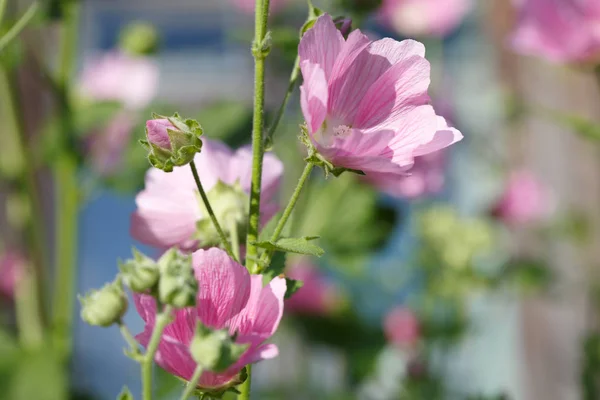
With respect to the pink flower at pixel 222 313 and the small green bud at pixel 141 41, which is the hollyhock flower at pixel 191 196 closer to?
the pink flower at pixel 222 313

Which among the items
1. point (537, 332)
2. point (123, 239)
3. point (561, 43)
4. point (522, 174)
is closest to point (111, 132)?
point (561, 43)

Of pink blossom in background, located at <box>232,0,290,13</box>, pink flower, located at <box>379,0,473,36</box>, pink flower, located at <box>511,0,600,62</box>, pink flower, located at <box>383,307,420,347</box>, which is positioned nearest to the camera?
pink flower, located at <box>511,0,600,62</box>

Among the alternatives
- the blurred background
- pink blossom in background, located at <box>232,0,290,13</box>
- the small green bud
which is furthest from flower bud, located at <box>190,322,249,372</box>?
pink blossom in background, located at <box>232,0,290,13</box>

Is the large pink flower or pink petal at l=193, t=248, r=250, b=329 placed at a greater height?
the large pink flower

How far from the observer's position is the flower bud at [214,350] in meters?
0.32

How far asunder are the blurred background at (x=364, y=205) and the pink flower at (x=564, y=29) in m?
0.01

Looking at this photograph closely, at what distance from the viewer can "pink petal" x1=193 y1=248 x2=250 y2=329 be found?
36cm

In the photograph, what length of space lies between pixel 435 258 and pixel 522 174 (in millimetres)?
305

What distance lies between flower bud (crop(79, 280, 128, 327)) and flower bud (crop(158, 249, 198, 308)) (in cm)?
3

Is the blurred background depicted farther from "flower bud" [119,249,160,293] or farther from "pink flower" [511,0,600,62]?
"flower bud" [119,249,160,293]

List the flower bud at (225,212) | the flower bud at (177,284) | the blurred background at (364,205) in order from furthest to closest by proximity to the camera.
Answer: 1. the blurred background at (364,205)
2. the flower bud at (225,212)
3. the flower bud at (177,284)

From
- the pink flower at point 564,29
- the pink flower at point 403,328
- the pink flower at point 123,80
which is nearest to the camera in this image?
the pink flower at point 564,29

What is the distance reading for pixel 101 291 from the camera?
1.14 feet

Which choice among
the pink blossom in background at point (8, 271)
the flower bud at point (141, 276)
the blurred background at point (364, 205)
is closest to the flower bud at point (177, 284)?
the flower bud at point (141, 276)
